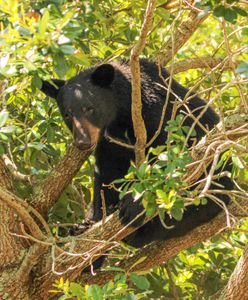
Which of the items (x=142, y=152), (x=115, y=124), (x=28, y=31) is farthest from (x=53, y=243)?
(x=115, y=124)

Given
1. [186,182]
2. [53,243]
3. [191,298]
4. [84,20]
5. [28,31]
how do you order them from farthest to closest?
[191,298] → [84,20] → [53,243] → [186,182] → [28,31]

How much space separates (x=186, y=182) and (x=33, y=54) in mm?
1338

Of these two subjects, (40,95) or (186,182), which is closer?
(186,182)

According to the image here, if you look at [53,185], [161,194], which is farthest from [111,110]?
[161,194]

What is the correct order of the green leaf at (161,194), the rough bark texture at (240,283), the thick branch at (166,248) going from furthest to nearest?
1. the thick branch at (166,248)
2. the rough bark texture at (240,283)
3. the green leaf at (161,194)

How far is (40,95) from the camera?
723 centimetres

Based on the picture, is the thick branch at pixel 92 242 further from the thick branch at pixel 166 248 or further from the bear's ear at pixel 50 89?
the bear's ear at pixel 50 89

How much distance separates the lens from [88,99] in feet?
22.7

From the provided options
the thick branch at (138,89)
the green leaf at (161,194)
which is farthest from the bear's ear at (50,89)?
the green leaf at (161,194)

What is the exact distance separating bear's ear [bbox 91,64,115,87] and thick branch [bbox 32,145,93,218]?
892mm

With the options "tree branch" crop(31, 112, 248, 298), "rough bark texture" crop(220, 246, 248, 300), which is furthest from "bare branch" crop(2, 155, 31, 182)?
"rough bark texture" crop(220, 246, 248, 300)

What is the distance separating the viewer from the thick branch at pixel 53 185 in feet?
20.4

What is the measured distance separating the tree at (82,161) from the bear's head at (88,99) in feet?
0.48

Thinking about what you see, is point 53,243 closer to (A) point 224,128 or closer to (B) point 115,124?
(A) point 224,128
